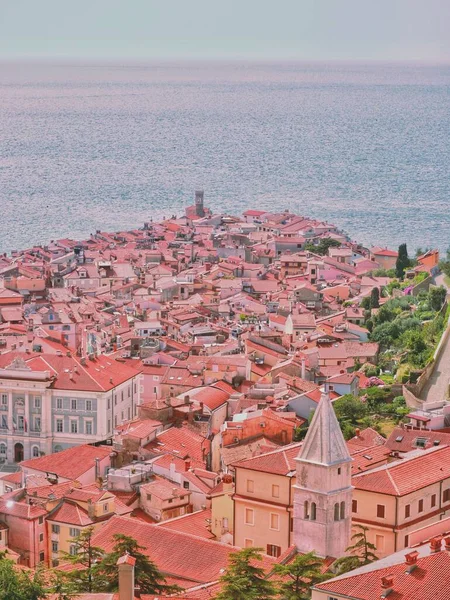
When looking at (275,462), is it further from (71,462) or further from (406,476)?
(71,462)

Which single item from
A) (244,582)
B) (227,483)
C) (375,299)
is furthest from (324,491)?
(375,299)

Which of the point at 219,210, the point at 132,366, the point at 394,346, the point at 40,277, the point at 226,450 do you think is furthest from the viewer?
the point at 219,210

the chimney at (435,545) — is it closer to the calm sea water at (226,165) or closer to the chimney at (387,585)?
the chimney at (387,585)

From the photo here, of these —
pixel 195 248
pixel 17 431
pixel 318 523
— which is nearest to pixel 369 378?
pixel 17 431

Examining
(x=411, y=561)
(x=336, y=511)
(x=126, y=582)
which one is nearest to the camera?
(x=126, y=582)

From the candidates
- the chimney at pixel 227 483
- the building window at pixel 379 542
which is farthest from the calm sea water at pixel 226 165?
the building window at pixel 379 542

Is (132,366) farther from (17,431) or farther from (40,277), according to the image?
(40,277)
